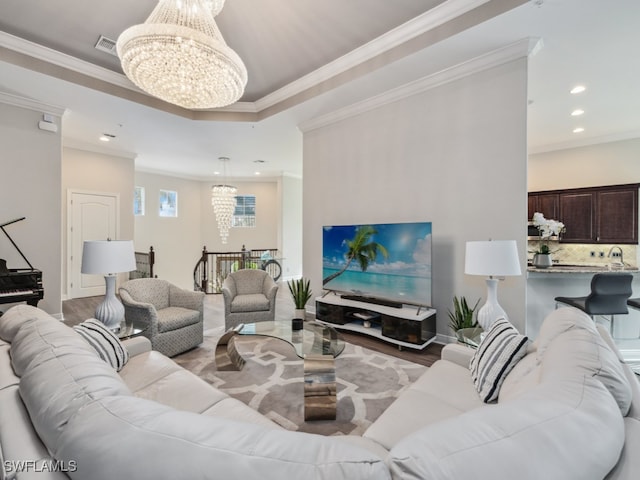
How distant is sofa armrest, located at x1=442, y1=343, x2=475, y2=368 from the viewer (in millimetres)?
1981

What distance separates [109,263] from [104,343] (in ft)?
2.92

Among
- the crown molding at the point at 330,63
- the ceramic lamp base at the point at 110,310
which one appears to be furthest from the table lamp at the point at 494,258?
the ceramic lamp base at the point at 110,310

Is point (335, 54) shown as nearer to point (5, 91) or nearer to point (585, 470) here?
point (585, 470)

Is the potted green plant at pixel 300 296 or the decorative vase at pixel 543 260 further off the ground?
the decorative vase at pixel 543 260

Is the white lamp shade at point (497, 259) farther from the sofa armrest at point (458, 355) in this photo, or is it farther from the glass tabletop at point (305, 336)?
the glass tabletop at point (305, 336)

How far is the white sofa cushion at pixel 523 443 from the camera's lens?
60 cm

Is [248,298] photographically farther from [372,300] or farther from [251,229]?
[251,229]

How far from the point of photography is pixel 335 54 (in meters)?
3.38

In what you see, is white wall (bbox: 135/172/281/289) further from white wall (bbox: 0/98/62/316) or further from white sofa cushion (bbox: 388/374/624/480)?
white sofa cushion (bbox: 388/374/624/480)

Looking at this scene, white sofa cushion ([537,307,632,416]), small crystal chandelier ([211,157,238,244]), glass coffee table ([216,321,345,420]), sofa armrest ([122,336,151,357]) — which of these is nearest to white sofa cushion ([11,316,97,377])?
sofa armrest ([122,336,151,357])

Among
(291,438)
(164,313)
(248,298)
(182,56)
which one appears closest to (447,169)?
(182,56)

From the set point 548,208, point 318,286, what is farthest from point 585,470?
point 548,208

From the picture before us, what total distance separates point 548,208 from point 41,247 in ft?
28.8

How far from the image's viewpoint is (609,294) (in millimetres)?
2869
